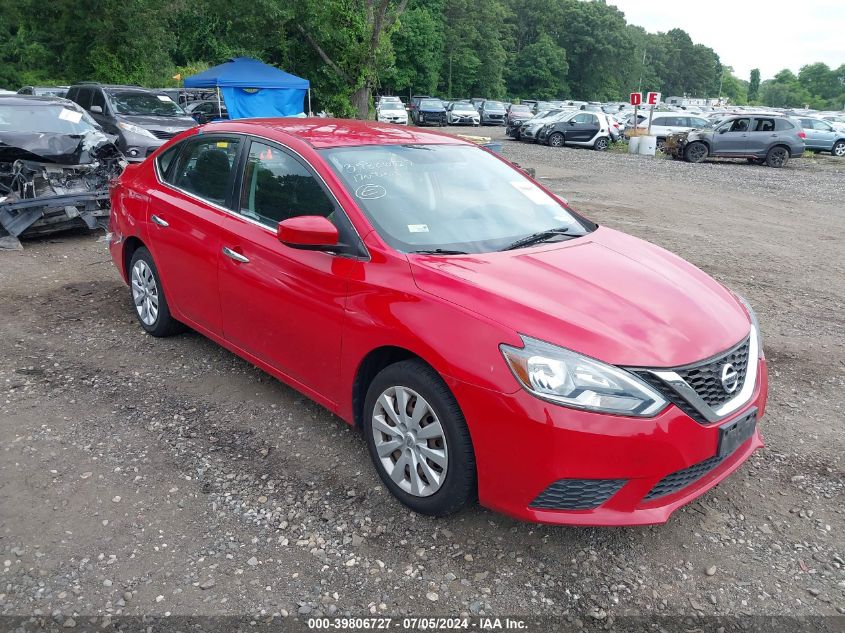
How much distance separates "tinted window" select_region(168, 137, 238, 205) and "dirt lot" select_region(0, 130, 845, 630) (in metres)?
1.23

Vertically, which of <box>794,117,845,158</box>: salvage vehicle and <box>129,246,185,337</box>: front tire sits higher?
<box>794,117,845,158</box>: salvage vehicle

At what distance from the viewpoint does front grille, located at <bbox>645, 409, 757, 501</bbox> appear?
2691mm

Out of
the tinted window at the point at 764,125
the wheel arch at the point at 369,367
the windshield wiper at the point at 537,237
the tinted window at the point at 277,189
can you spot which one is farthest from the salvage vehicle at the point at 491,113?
the wheel arch at the point at 369,367

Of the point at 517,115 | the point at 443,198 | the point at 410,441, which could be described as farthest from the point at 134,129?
the point at 517,115

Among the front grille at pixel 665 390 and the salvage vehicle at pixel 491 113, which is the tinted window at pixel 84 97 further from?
the salvage vehicle at pixel 491 113

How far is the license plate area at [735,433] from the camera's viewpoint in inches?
108

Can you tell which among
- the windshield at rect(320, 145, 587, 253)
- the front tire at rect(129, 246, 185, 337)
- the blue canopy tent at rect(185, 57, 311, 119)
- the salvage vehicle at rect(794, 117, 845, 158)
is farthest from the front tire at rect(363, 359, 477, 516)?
the salvage vehicle at rect(794, 117, 845, 158)

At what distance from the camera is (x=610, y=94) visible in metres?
93.4

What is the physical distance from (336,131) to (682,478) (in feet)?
9.18

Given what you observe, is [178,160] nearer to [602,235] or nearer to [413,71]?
[602,235]

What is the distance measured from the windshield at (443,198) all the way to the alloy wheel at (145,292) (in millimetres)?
2102

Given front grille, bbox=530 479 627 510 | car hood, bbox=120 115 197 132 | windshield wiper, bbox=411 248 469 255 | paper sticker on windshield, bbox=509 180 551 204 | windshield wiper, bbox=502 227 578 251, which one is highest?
car hood, bbox=120 115 197 132

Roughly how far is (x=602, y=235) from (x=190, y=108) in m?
21.0

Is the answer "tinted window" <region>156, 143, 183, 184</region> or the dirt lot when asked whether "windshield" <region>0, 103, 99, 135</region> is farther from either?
"tinted window" <region>156, 143, 183, 184</region>
